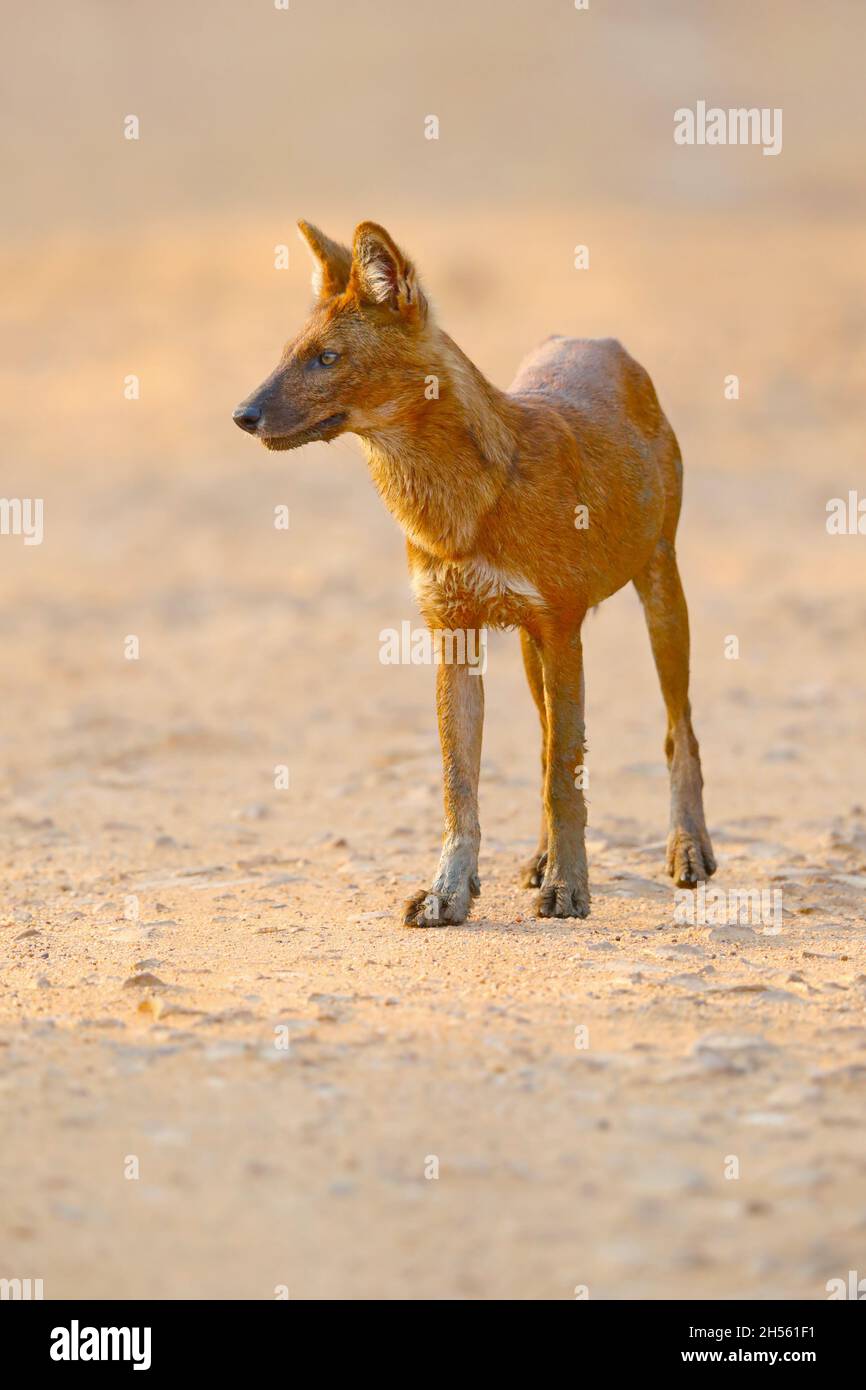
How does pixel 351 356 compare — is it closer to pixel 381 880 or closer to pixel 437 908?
pixel 437 908

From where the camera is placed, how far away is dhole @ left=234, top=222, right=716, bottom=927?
6.77m

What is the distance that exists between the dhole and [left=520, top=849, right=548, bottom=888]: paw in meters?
0.12

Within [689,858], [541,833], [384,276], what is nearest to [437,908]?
[541,833]

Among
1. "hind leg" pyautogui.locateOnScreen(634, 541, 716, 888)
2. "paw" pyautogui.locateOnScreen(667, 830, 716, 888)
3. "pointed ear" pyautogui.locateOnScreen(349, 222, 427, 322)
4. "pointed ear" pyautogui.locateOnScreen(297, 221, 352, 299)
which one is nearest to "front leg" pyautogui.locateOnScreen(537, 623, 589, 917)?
"paw" pyautogui.locateOnScreen(667, 830, 716, 888)

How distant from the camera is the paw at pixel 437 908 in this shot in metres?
7.01

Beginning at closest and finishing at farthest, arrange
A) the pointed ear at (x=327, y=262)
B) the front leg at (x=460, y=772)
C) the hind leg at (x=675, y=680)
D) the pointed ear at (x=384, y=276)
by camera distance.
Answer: the pointed ear at (x=384, y=276) < the pointed ear at (x=327, y=262) < the front leg at (x=460, y=772) < the hind leg at (x=675, y=680)

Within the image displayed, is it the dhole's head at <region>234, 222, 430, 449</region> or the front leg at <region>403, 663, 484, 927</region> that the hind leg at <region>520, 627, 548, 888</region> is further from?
the dhole's head at <region>234, 222, 430, 449</region>

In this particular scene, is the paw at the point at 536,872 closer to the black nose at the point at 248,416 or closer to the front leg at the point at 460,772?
the front leg at the point at 460,772

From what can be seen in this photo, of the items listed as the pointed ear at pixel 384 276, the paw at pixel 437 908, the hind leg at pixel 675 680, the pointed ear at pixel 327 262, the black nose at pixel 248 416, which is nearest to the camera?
the black nose at pixel 248 416

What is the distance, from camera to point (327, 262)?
6871 millimetres

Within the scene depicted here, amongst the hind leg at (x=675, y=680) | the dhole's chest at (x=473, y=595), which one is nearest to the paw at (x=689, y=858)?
the hind leg at (x=675, y=680)

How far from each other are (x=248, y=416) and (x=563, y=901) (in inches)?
85.7

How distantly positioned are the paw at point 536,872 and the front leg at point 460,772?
0.66 meters

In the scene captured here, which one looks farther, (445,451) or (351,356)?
(445,451)
